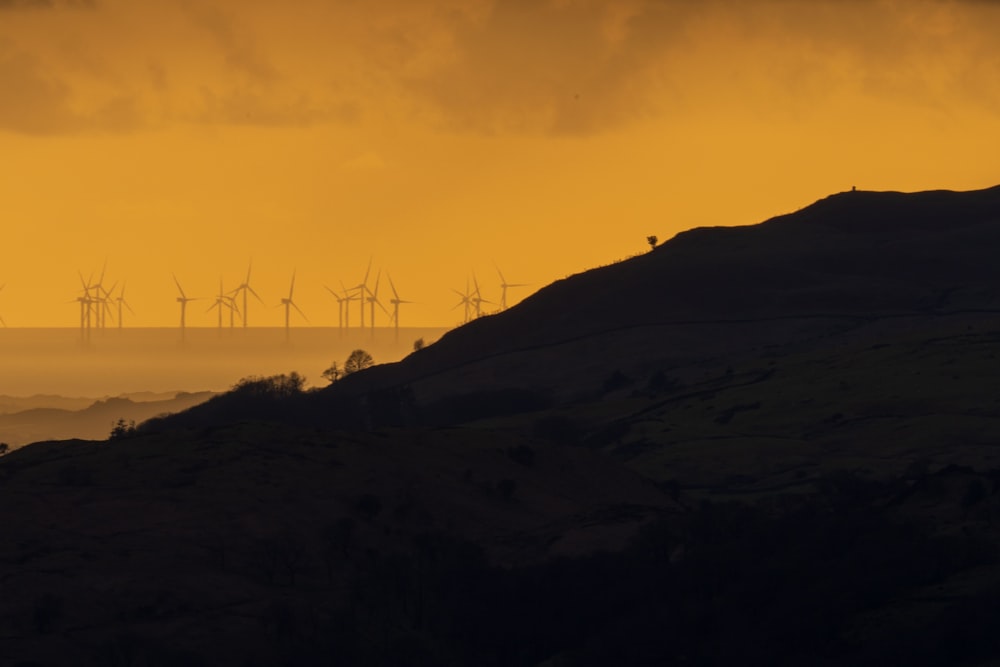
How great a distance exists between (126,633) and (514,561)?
85.2ft

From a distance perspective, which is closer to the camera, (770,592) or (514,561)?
(770,592)

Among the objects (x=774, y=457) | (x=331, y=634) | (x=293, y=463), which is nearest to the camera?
(x=331, y=634)

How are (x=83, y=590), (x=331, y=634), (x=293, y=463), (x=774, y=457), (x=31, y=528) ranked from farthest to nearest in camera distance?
1. (x=774, y=457)
2. (x=293, y=463)
3. (x=31, y=528)
4. (x=83, y=590)
5. (x=331, y=634)

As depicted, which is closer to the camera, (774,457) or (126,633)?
(126,633)

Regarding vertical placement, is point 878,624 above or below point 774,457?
below

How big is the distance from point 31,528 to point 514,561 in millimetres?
27935

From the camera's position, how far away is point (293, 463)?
457 ft

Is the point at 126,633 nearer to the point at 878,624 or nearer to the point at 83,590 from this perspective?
the point at 83,590

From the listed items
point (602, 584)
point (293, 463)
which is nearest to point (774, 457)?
point (293, 463)

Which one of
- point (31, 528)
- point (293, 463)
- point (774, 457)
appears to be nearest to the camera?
point (31, 528)

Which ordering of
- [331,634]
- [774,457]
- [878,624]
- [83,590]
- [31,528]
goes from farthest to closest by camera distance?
[774,457] < [31,528] < [83,590] < [331,634] < [878,624]

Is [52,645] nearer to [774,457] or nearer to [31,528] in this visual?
[31,528]

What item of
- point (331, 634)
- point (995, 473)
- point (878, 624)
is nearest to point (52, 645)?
point (331, 634)

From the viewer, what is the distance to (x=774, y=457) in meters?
195
